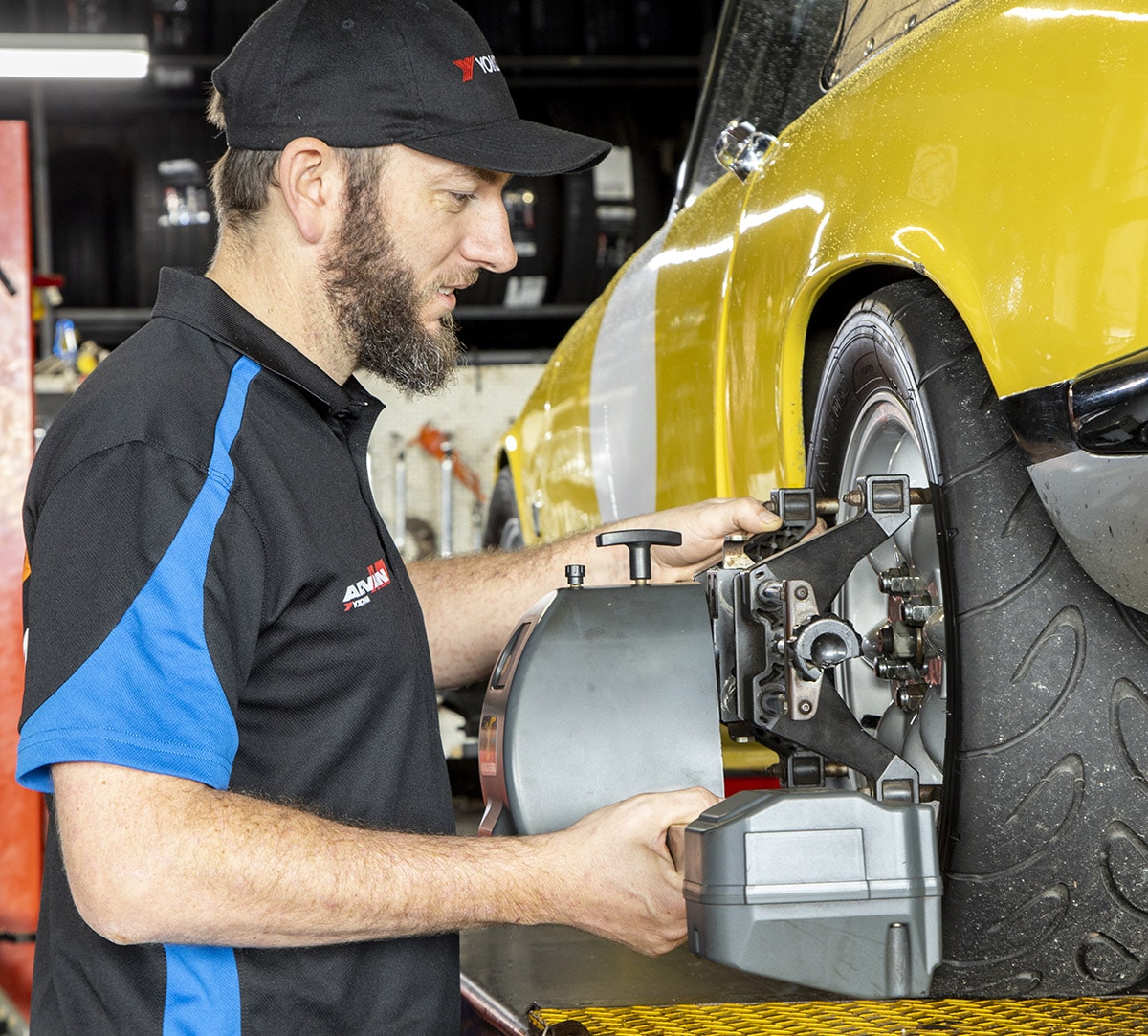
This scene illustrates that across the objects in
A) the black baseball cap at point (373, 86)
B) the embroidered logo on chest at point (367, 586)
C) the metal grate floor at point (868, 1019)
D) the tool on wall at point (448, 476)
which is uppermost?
the black baseball cap at point (373, 86)

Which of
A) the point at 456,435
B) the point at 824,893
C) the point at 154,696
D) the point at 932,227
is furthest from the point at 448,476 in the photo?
the point at 824,893

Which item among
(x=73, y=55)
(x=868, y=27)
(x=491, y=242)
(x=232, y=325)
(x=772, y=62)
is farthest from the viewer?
(x=73, y=55)

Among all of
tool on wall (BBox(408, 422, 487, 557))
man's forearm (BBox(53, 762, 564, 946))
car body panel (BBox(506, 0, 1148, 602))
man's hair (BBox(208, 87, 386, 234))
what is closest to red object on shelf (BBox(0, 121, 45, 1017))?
car body panel (BBox(506, 0, 1148, 602))

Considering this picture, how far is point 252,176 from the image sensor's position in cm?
142

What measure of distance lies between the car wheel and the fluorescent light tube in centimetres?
283

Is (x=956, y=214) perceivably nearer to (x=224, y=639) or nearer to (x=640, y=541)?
(x=640, y=541)

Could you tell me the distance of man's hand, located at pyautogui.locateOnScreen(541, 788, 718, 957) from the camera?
111cm

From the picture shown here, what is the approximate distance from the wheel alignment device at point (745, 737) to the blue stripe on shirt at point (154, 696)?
0.82 ft

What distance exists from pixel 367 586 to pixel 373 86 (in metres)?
0.49

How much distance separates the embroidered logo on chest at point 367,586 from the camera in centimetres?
135

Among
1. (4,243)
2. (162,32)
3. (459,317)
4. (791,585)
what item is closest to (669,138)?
(459,317)

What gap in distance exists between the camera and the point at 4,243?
11.0 feet

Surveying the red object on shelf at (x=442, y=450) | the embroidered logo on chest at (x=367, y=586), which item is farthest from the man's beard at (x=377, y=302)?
the red object on shelf at (x=442, y=450)

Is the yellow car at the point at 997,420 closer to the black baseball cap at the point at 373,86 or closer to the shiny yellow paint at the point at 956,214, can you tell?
the shiny yellow paint at the point at 956,214
